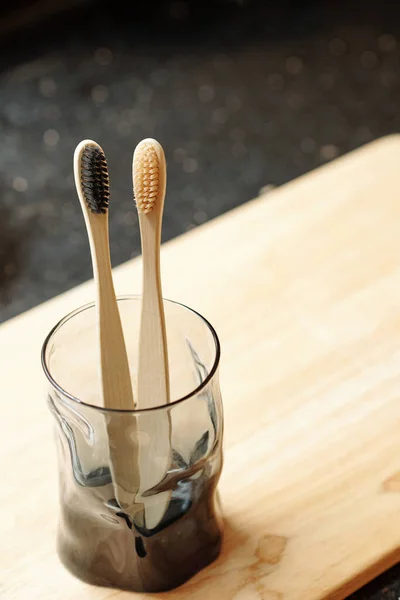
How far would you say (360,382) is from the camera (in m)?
0.60

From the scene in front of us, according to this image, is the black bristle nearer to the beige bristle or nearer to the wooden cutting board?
the beige bristle

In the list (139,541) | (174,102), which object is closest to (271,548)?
(139,541)

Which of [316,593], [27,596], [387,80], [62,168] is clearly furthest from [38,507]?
[387,80]

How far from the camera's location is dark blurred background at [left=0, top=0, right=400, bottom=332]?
94 cm

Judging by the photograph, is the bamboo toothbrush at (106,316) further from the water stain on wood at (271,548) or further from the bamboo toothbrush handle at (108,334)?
the water stain on wood at (271,548)

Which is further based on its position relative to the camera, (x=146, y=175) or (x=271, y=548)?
(x=271, y=548)

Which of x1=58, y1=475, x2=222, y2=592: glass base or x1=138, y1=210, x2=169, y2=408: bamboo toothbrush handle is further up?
x1=138, y1=210, x2=169, y2=408: bamboo toothbrush handle

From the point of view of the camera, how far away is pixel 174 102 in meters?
1.20

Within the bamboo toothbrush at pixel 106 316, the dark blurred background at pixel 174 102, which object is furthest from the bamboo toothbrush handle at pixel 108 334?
the dark blurred background at pixel 174 102

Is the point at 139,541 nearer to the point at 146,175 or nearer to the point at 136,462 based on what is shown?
the point at 136,462

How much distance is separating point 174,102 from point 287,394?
27.7 inches

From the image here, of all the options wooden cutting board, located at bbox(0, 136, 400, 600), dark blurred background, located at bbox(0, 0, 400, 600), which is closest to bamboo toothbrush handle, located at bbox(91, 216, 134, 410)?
wooden cutting board, located at bbox(0, 136, 400, 600)

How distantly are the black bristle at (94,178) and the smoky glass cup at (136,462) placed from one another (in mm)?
84

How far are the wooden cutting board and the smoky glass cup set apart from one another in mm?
23
